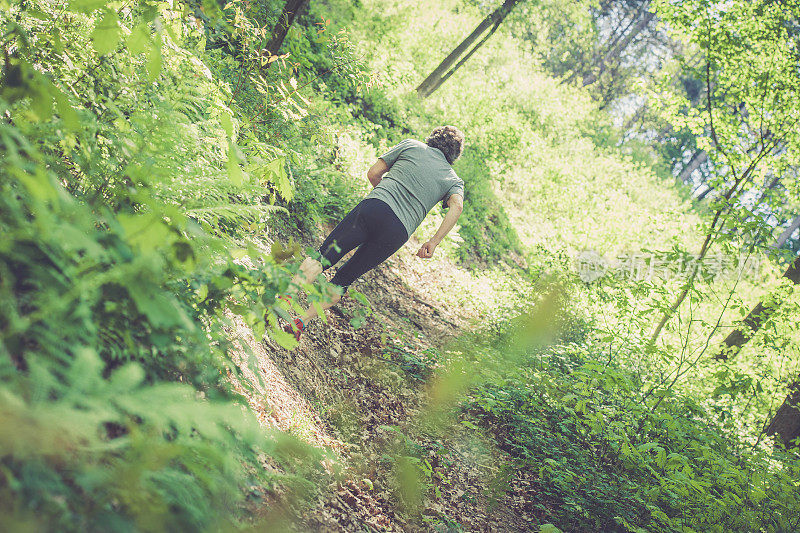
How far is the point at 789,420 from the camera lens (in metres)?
6.41

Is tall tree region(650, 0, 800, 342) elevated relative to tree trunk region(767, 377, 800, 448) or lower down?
elevated

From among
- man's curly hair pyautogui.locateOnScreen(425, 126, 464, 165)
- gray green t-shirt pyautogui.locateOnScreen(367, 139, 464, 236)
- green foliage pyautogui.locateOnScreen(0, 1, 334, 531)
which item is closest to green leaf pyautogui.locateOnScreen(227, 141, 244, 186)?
green foliage pyautogui.locateOnScreen(0, 1, 334, 531)

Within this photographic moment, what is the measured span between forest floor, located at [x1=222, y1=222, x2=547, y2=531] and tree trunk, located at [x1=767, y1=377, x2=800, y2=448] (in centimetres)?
493

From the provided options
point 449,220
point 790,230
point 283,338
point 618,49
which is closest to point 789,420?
point 449,220

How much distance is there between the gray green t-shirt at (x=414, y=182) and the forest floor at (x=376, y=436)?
4.54 ft

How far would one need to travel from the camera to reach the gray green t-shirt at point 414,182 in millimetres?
3584

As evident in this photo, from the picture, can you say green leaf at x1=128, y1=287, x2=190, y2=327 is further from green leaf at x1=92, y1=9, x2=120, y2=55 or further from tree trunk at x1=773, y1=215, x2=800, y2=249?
tree trunk at x1=773, y1=215, x2=800, y2=249

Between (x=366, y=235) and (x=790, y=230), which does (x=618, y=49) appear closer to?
(x=790, y=230)

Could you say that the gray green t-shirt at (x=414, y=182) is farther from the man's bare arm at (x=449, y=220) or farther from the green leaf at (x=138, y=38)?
the green leaf at (x=138, y=38)

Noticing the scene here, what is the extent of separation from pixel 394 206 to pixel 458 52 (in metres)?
10.7

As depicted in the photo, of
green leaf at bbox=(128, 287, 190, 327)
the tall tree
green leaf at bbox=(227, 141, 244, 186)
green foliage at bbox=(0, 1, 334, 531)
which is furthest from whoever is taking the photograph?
the tall tree

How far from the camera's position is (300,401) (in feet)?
10.4

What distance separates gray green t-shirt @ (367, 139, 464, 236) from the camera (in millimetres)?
3584

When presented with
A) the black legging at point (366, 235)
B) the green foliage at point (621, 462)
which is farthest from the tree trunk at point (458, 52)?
the black legging at point (366, 235)
